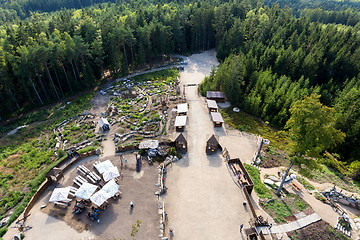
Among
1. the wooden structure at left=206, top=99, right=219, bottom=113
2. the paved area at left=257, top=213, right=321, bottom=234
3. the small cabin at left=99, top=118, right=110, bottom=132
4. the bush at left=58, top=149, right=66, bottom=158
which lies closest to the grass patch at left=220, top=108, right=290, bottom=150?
the wooden structure at left=206, top=99, right=219, bottom=113

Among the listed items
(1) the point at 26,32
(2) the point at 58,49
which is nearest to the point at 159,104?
(2) the point at 58,49

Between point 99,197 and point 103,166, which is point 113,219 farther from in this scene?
point 103,166

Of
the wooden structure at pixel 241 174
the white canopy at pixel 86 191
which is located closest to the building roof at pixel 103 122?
the white canopy at pixel 86 191

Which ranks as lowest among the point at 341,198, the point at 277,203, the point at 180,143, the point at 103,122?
the point at 341,198

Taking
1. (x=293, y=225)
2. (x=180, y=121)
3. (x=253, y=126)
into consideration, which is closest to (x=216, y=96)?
(x=253, y=126)

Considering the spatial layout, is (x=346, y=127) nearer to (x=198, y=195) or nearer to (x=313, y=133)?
(x=313, y=133)

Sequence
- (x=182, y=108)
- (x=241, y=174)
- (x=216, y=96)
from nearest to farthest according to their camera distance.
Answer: (x=241, y=174)
(x=182, y=108)
(x=216, y=96)

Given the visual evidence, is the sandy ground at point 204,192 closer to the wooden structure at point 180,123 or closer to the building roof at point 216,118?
the wooden structure at point 180,123

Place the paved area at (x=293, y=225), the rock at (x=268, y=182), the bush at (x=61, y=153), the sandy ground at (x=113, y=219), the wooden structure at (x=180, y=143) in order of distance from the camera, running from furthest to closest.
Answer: the bush at (x=61, y=153)
the wooden structure at (x=180, y=143)
the rock at (x=268, y=182)
the paved area at (x=293, y=225)
the sandy ground at (x=113, y=219)
